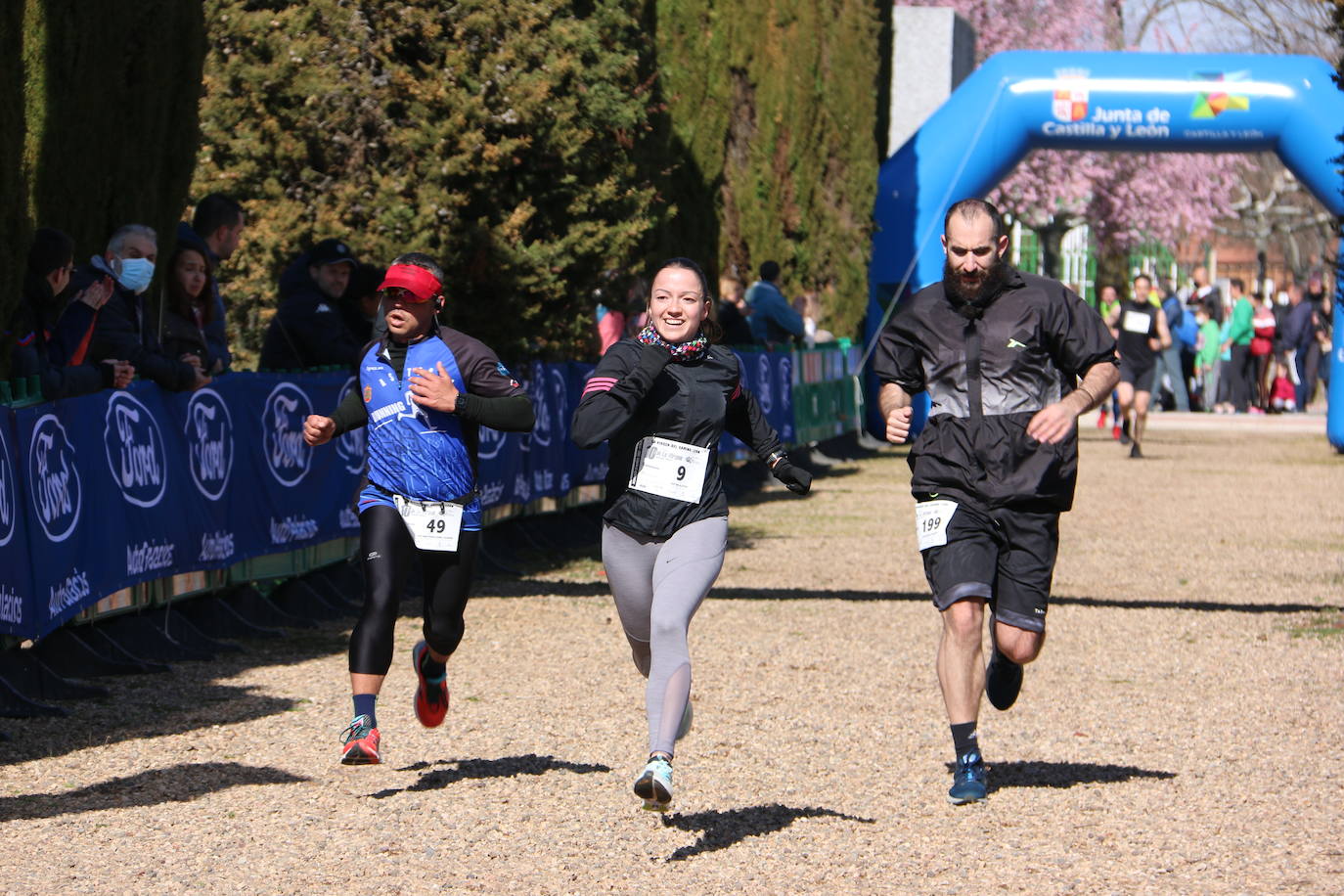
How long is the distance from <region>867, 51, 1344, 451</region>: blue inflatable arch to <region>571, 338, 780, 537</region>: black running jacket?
64.6 ft

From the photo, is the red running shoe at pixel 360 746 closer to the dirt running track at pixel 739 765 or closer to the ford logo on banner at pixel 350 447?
the dirt running track at pixel 739 765

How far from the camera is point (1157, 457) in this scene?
26156 millimetres

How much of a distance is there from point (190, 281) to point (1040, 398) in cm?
530

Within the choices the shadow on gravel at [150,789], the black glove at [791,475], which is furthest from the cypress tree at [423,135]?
the black glove at [791,475]

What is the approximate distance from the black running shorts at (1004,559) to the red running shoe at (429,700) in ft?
6.04

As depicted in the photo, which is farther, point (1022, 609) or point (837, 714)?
point (837, 714)

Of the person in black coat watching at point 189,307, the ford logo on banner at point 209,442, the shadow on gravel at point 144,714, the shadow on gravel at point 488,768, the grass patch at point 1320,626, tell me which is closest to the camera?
the shadow on gravel at point 488,768

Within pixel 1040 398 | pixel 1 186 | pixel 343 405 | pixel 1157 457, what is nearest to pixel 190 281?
pixel 1 186

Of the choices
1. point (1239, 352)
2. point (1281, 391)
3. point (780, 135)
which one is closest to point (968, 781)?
point (780, 135)

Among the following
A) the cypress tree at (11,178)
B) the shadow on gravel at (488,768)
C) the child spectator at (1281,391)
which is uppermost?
the cypress tree at (11,178)

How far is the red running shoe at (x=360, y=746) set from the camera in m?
6.66

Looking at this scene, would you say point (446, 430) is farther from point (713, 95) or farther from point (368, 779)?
point (713, 95)

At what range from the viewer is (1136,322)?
24797 mm

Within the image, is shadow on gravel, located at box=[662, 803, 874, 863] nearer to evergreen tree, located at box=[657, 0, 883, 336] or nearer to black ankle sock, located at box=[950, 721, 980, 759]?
black ankle sock, located at box=[950, 721, 980, 759]
